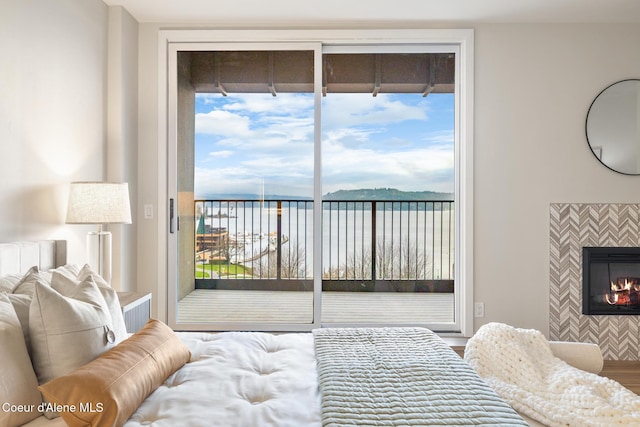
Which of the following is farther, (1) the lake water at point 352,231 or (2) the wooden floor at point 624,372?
(1) the lake water at point 352,231

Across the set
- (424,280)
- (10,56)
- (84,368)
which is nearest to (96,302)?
(84,368)

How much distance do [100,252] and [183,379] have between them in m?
1.67

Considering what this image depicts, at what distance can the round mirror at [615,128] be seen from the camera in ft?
13.0

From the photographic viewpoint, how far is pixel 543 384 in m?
1.76

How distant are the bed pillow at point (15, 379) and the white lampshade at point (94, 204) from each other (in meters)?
1.41

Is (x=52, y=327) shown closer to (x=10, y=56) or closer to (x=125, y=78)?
(x=10, y=56)

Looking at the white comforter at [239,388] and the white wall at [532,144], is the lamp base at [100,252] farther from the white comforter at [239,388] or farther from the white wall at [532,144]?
the white wall at [532,144]

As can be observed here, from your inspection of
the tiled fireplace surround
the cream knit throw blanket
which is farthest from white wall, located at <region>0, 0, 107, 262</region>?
the tiled fireplace surround

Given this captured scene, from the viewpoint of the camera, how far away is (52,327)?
4.95 ft

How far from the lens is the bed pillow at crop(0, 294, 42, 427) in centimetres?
135

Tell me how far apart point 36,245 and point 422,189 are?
2.83m

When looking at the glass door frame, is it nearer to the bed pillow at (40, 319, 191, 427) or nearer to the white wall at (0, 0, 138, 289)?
the white wall at (0, 0, 138, 289)

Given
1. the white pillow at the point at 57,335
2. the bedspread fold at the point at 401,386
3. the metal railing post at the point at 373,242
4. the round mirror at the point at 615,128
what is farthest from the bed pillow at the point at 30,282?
the round mirror at the point at 615,128

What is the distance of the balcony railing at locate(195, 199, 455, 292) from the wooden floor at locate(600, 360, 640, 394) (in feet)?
4.25
